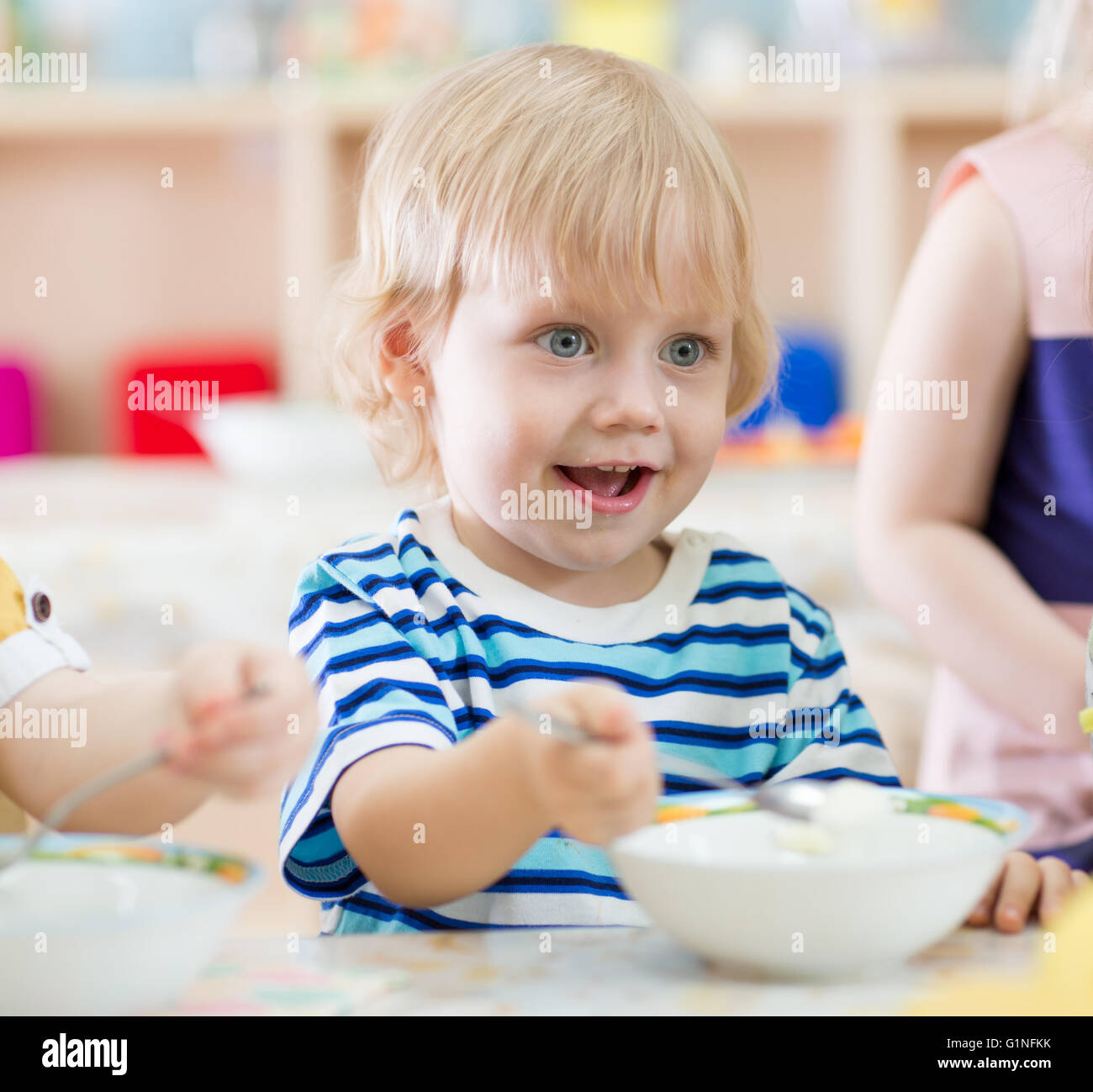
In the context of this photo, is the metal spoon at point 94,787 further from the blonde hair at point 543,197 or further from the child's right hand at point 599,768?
the blonde hair at point 543,197

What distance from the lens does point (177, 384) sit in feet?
9.40

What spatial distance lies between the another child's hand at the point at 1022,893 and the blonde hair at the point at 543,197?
0.37 metres

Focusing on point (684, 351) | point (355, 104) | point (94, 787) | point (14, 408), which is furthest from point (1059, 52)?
point (14, 408)

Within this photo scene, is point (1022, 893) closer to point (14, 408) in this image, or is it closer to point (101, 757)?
point (101, 757)

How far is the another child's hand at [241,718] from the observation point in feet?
1.88

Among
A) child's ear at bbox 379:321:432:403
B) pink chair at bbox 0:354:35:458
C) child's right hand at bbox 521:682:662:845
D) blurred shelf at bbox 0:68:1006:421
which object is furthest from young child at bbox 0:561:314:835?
pink chair at bbox 0:354:35:458

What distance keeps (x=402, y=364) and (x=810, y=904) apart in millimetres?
522

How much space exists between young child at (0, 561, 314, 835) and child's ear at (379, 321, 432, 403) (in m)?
0.27

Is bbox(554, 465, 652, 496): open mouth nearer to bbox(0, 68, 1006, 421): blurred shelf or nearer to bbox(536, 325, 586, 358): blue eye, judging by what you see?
Result: bbox(536, 325, 586, 358): blue eye

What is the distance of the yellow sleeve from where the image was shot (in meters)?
0.81

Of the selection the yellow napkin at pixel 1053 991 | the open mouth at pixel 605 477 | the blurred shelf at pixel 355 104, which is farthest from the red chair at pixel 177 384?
the yellow napkin at pixel 1053 991
